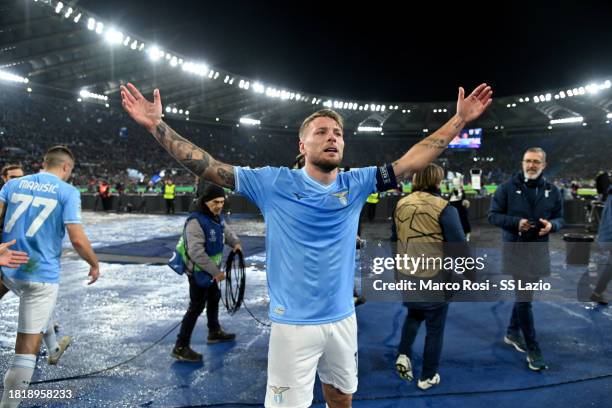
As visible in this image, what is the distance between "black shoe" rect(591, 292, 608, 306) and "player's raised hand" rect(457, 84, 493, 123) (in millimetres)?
5343

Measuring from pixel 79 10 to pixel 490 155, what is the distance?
46.4 metres

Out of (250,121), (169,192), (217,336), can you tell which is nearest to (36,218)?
(217,336)

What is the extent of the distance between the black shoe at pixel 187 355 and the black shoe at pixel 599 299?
5965mm

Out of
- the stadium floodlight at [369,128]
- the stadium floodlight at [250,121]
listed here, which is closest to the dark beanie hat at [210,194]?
the stadium floodlight at [250,121]

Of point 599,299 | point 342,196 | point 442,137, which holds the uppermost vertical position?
point 442,137

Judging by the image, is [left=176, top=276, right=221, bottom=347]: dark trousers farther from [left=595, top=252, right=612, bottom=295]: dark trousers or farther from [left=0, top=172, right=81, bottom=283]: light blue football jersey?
[left=595, top=252, right=612, bottom=295]: dark trousers

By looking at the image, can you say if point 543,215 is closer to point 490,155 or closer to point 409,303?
point 409,303

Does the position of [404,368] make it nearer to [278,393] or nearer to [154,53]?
[278,393]

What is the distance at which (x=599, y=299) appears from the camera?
6.33 metres

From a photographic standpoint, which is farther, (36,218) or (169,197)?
(169,197)

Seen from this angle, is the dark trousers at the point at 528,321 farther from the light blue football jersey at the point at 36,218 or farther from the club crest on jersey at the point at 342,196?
the light blue football jersey at the point at 36,218

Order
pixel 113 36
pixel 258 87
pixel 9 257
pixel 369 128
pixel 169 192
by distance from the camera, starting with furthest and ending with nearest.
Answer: pixel 369 128, pixel 258 87, pixel 113 36, pixel 169 192, pixel 9 257

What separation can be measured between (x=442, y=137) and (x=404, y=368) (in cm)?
237

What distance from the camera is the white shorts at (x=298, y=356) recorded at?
222 cm
